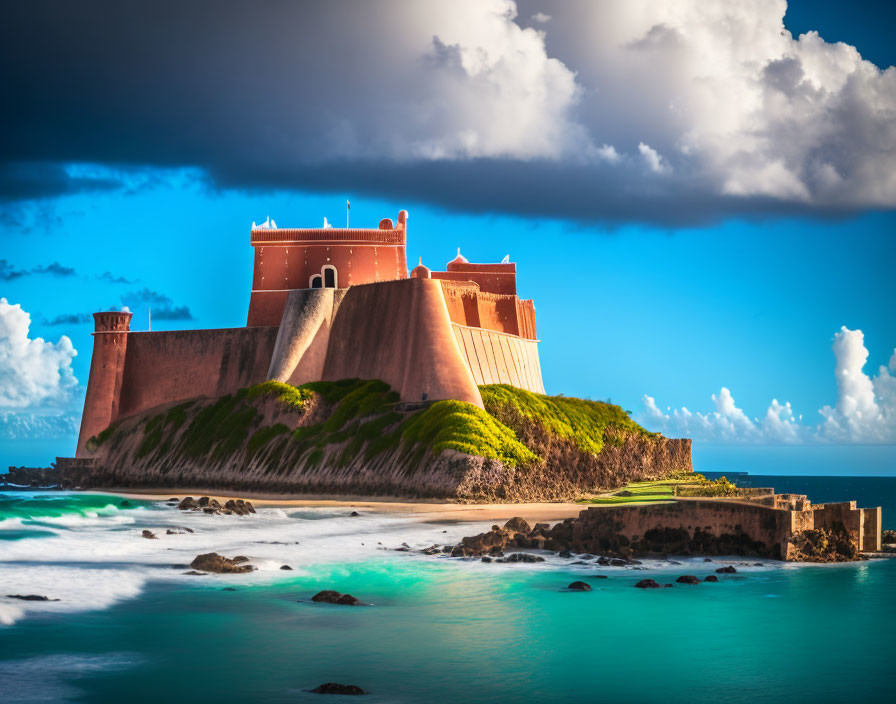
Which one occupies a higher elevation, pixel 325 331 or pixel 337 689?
pixel 325 331

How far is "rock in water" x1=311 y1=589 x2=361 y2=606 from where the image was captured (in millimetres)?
21359

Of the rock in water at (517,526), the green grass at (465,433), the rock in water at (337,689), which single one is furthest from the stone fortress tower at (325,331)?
the rock in water at (337,689)

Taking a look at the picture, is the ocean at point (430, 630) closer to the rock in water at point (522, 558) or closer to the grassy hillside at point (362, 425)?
the rock in water at point (522, 558)

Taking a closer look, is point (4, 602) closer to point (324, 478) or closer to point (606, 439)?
point (324, 478)

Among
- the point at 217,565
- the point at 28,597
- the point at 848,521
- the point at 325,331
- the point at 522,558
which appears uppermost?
the point at 325,331

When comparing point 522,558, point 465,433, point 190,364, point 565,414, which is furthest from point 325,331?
point 522,558

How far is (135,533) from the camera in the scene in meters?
34.3

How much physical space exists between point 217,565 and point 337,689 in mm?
11846

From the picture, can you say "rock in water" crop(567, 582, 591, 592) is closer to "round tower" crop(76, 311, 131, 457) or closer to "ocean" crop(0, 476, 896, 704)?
"ocean" crop(0, 476, 896, 704)

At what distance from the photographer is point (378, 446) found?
5031cm

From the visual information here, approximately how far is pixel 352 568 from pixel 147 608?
7.10m

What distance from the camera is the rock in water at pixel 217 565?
1004 inches

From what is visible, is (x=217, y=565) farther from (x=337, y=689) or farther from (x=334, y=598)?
(x=337, y=689)

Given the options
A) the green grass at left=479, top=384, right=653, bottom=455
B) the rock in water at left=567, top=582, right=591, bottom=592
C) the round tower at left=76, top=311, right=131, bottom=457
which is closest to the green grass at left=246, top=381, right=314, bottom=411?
the green grass at left=479, top=384, right=653, bottom=455
